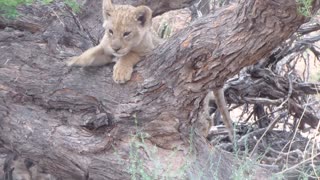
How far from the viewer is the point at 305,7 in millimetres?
3510

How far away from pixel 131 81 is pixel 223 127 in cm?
216

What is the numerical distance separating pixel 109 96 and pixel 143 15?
0.75 metres

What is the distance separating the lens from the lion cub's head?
4.95m

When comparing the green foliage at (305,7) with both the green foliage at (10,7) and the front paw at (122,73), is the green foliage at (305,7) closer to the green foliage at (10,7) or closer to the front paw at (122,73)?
the front paw at (122,73)

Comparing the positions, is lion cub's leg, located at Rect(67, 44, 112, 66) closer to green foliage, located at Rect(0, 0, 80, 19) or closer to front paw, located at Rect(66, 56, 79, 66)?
front paw, located at Rect(66, 56, 79, 66)

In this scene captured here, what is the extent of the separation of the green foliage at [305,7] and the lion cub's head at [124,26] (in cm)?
167

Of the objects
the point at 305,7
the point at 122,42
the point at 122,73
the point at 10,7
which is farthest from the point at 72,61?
the point at 305,7

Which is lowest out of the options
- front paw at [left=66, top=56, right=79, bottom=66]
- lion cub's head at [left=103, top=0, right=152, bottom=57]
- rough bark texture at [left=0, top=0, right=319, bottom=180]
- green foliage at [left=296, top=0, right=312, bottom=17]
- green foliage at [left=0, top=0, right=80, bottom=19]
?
rough bark texture at [left=0, top=0, right=319, bottom=180]

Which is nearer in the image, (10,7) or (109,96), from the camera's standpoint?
(109,96)

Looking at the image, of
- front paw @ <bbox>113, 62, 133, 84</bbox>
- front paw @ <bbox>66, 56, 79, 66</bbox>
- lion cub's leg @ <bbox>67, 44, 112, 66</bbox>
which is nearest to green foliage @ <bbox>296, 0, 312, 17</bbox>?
front paw @ <bbox>113, 62, 133, 84</bbox>

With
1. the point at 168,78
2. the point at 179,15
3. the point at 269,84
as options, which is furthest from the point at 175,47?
the point at 179,15

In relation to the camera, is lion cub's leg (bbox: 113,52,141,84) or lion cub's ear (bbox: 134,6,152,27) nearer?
lion cub's leg (bbox: 113,52,141,84)

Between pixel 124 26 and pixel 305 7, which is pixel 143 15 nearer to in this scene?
pixel 124 26

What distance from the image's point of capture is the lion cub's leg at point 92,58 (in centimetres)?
495
